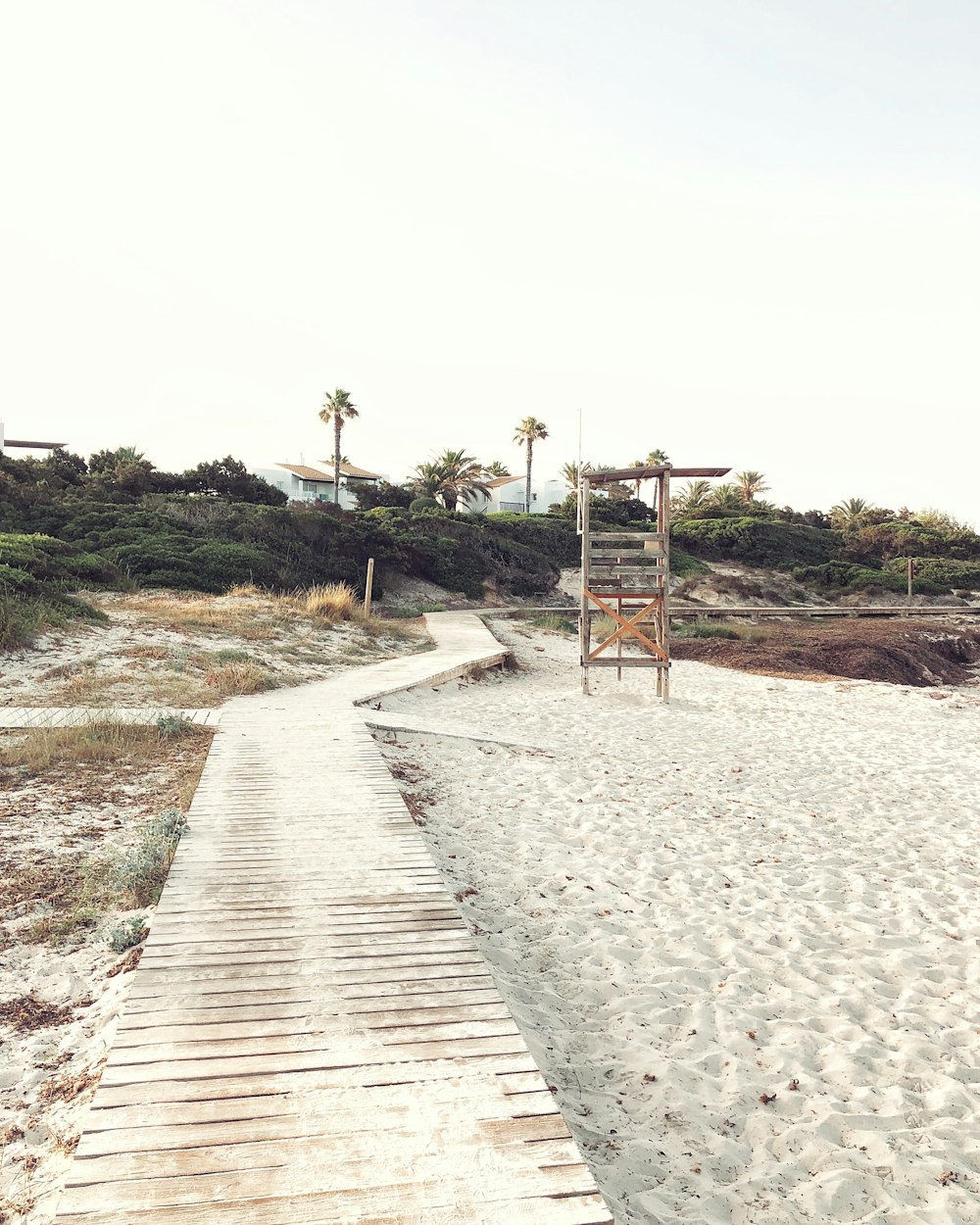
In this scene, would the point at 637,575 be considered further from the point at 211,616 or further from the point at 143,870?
the point at 143,870

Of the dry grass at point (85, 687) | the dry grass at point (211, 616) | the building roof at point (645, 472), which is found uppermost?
the building roof at point (645, 472)

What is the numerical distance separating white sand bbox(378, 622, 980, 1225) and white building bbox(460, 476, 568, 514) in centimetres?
4853

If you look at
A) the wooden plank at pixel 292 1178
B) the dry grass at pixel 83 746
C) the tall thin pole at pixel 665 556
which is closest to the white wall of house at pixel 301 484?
the tall thin pole at pixel 665 556

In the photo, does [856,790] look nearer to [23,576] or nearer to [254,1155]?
[254,1155]

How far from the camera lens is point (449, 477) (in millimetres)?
47000

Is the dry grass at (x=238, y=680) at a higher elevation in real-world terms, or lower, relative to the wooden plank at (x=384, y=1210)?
higher

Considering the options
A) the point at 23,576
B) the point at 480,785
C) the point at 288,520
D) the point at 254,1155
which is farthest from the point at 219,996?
the point at 288,520

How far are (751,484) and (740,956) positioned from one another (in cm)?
5710

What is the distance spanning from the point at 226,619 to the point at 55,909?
11438 millimetres

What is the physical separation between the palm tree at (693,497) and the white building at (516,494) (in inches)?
364

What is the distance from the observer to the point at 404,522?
33.0m

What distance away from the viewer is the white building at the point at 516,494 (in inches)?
2321

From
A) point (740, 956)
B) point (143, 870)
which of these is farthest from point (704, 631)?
point (143, 870)

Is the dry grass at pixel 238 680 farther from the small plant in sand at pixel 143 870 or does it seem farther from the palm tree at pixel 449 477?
the palm tree at pixel 449 477
